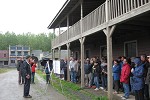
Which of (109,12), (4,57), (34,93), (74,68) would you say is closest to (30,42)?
(4,57)

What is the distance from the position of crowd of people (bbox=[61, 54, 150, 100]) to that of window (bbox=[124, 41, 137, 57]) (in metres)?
0.49

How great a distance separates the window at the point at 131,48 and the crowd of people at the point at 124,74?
49cm

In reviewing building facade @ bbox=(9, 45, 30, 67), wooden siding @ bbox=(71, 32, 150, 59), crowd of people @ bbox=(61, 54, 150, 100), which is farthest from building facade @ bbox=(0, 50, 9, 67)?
crowd of people @ bbox=(61, 54, 150, 100)

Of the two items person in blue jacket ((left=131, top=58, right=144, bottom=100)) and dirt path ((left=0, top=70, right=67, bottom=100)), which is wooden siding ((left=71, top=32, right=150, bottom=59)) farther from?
dirt path ((left=0, top=70, right=67, bottom=100))

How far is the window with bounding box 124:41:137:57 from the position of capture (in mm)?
14478

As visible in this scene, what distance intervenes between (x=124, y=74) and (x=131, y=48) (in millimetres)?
4590

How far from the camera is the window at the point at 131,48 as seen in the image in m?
14.5

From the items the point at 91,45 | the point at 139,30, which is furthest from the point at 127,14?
the point at 91,45

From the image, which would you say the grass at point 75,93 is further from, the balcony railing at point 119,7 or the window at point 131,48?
the balcony railing at point 119,7

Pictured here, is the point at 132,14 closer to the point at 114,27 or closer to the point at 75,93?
the point at 114,27

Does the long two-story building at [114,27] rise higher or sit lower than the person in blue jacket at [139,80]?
higher

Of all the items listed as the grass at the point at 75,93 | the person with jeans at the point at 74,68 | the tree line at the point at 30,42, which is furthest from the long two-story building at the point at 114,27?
the tree line at the point at 30,42

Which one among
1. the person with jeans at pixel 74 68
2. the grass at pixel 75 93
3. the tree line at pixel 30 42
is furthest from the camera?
the tree line at pixel 30 42

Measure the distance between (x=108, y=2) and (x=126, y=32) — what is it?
3891mm
